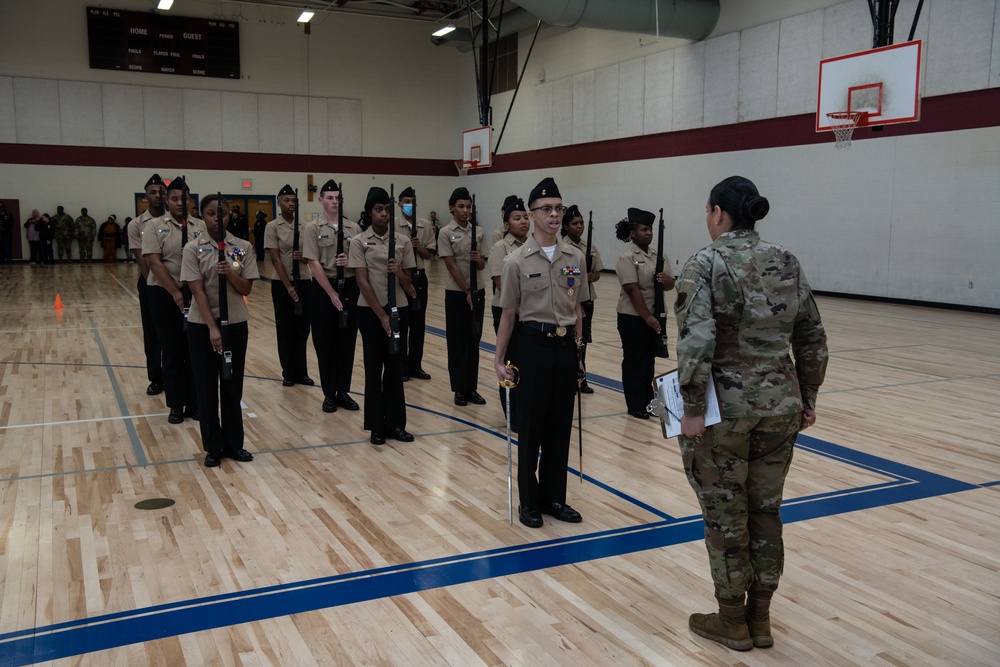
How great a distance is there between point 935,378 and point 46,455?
830 centimetres

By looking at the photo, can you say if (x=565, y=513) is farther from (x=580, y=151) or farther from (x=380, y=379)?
(x=580, y=151)

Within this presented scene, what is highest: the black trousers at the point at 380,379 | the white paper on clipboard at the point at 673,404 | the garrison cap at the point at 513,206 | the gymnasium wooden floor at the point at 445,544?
the garrison cap at the point at 513,206

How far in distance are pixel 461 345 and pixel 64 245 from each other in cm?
2202

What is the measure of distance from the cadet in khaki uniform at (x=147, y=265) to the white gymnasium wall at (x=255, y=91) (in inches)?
805

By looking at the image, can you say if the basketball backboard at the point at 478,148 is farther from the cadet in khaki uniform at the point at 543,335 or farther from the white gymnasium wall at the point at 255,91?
the cadet in khaki uniform at the point at 543,335

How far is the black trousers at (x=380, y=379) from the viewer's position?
19.7 feet

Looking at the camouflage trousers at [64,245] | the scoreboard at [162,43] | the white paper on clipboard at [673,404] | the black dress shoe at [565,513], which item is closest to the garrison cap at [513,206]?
the black dress shoe at [565,513]

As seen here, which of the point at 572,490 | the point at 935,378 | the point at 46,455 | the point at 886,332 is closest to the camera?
the point at 572,490

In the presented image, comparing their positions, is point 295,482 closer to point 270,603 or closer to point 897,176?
point 270,603

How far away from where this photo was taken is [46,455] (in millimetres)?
5758

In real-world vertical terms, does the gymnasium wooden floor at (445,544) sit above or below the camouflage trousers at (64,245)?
below

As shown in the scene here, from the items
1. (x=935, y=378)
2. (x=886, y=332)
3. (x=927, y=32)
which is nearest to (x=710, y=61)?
(x=927, y=32)

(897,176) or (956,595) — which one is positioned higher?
(897,176)

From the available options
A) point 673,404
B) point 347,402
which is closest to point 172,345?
point 347,402
